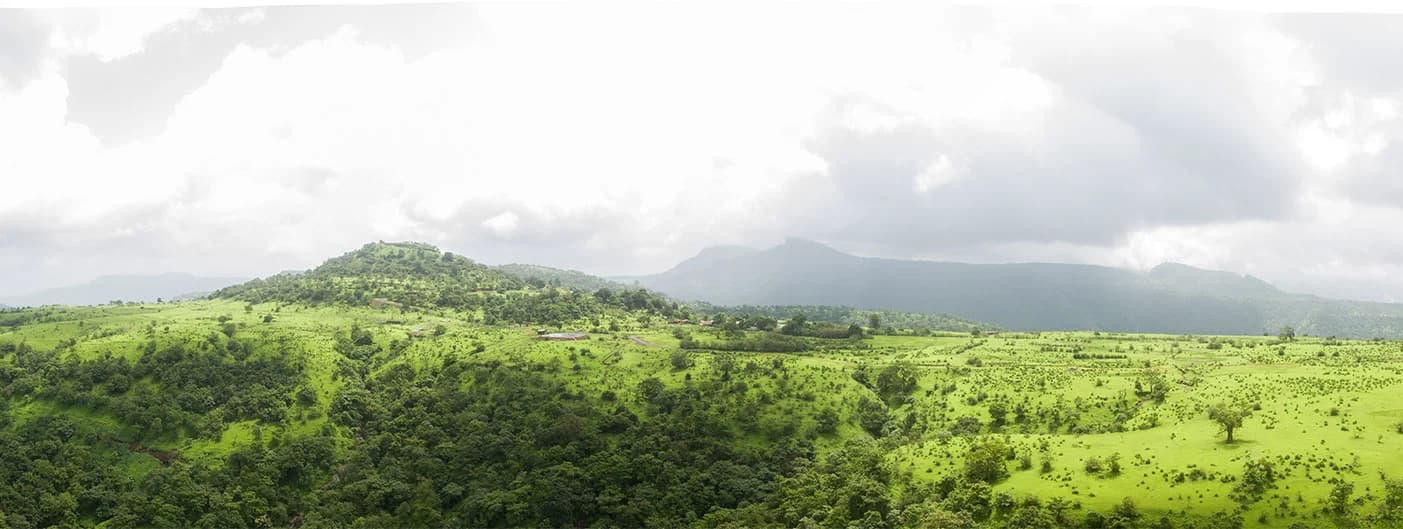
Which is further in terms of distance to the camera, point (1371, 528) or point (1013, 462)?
point (1013, 462)

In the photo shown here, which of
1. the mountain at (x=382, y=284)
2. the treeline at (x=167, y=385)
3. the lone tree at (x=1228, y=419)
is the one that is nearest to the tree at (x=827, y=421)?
the lone tree at (x=1228, y=419)

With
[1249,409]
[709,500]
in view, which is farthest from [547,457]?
[1249,409]

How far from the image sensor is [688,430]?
65.7m

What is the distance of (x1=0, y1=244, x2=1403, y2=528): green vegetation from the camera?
125 feet

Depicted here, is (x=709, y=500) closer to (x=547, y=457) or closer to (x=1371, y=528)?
(x=547, y=457)

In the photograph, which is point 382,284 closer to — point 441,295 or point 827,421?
point 441,295

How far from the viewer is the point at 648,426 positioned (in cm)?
6719

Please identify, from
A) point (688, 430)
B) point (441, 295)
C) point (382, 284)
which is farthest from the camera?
point (382, 284)

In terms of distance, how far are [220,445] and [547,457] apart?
3384 centimetres

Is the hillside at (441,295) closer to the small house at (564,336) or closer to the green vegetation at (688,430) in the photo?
the small house at (564,336)

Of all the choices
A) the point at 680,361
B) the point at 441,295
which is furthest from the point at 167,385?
the point at 441,295

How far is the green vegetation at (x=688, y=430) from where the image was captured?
38.2 m

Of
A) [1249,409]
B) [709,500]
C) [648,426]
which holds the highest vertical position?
[1249,409]

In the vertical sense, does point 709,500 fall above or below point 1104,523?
below
